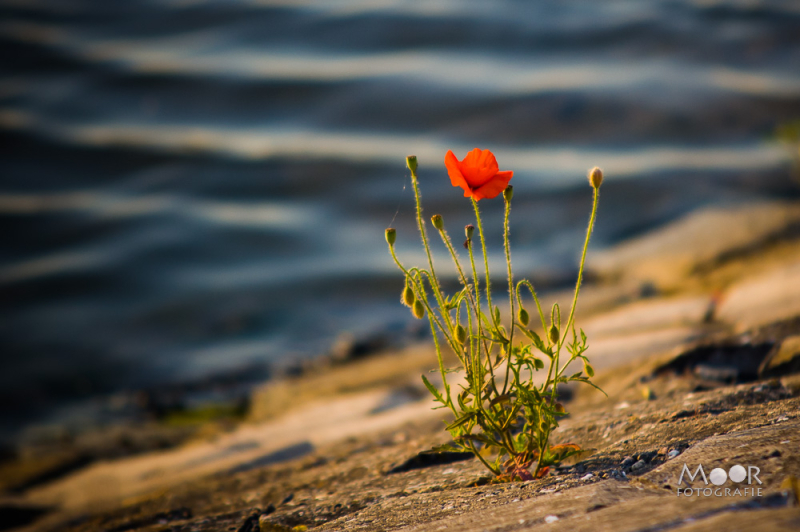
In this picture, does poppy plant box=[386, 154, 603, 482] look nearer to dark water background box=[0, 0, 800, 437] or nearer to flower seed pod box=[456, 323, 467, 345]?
flower seed pod box=[456, 323, 467, 345]

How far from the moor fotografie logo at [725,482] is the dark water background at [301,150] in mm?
3574

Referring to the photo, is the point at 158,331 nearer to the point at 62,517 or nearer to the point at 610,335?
the point at 62,517

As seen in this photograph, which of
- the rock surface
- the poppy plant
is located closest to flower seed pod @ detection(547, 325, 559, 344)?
the poppy plant

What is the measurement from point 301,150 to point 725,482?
6204mm

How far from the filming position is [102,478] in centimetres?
332

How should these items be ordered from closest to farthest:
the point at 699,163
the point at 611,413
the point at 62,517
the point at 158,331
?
the point at 611,413
the point at 62,517
the point at 158,331
the point at 699,163

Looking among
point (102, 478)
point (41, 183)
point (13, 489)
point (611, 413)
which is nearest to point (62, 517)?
point (102, 478)

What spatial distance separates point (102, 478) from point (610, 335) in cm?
274

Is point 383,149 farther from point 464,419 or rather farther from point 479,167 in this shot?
point 464,419

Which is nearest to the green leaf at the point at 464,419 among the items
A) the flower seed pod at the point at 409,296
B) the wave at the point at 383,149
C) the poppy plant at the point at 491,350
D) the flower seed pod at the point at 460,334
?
the poppy plant at the point at 491,350

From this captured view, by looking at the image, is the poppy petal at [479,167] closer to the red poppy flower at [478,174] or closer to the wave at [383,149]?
the red poppy flower at [478,174]

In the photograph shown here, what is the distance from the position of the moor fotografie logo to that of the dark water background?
3.57m

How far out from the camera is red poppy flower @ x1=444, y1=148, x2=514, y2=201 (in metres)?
1.51

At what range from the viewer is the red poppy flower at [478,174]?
151 centimetres
